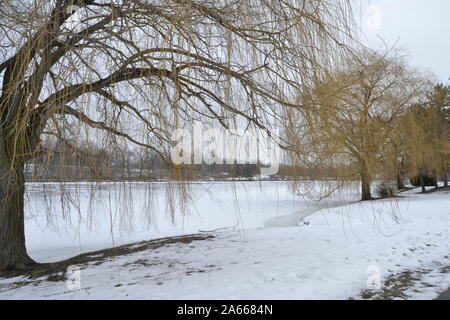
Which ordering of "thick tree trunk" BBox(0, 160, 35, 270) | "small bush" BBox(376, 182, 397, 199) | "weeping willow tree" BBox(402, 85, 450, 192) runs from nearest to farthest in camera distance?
"small bush" BBox(376, 182, 397, 199) → "thick tree trunk" BBox(0, 160, 35, 270) → "weeping willow tree" BBox(402, 85, 450, 192)

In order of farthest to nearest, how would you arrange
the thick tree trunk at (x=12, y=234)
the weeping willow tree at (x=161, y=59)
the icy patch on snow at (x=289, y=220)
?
1. the icy patch on snow at (x=289, y=220)
2. the thick tree trunk at (x=12, y=234)
3. the weeping willow tree at (x=161, y=59)

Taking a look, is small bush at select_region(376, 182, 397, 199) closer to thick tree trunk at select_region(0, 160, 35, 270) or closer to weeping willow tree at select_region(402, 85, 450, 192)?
thick tree trunk at select_region(0, 160, 35, 270)

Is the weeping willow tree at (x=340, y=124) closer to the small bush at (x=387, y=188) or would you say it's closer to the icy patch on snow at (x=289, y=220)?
the small bush at (x=387, y=188)

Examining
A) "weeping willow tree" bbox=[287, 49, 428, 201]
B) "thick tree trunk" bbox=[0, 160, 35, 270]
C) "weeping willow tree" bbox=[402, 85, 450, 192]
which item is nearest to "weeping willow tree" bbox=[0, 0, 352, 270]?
"weeping willow tree" bbox=[287, 49, 428, 201]

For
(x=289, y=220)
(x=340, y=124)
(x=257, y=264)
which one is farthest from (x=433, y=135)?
(x=340, y=124)

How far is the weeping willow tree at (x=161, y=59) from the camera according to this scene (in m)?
2.64

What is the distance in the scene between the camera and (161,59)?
2.51m

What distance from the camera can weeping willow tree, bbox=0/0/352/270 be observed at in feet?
8.68

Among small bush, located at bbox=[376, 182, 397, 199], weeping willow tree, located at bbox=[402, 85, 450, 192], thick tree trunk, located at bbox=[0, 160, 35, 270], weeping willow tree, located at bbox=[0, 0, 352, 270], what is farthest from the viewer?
weeping willow tree, located at bbox=[402, 85, 450, 192]

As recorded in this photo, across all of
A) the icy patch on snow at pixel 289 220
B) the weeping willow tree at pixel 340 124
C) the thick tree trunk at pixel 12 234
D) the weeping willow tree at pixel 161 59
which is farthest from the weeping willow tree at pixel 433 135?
the thick tree trunk at pixel 12 234

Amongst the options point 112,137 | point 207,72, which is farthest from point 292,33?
point 112,137

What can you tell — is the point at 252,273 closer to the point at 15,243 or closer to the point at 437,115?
the point at 15,243

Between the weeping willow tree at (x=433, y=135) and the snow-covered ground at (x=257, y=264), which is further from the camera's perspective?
the weeping willow tree at (x=433, y=135)

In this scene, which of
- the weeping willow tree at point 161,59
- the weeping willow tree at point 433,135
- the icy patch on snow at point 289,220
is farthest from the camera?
the weeping willow tree at point 433,135
